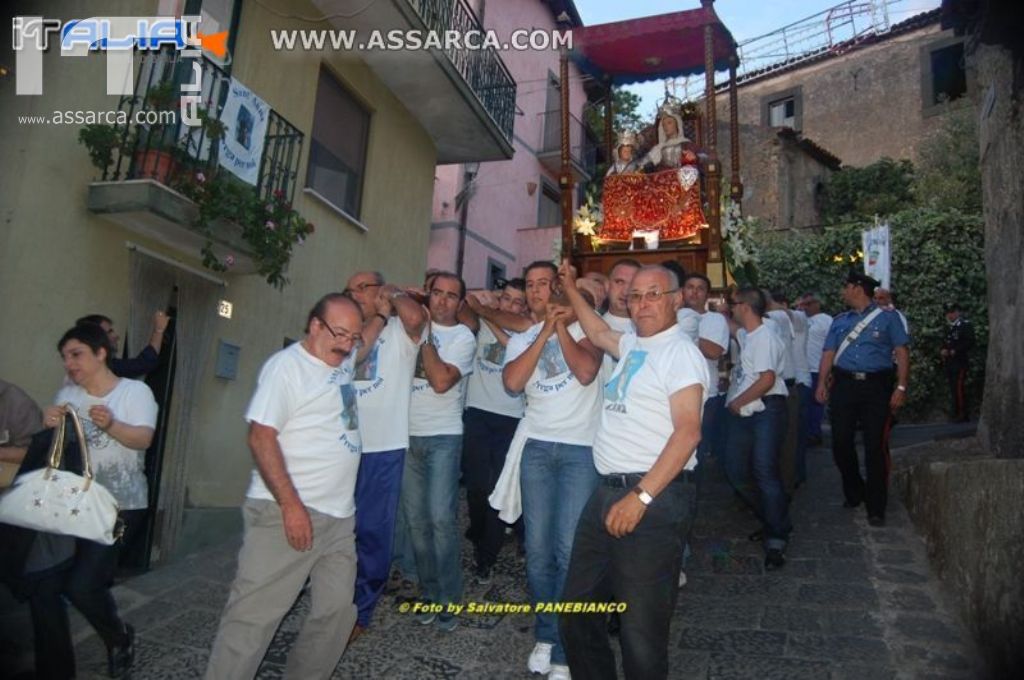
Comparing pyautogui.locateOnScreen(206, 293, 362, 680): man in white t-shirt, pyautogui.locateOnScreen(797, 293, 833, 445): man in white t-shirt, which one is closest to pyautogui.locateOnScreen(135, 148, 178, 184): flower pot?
pyautogui.locateOnScreen(206, 293, 362, 680): man in white t-shirt

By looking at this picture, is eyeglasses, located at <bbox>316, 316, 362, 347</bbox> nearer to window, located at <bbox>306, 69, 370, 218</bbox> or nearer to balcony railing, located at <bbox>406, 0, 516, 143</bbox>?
window, located at <bbox>306, 69, 370, 218</bbox>

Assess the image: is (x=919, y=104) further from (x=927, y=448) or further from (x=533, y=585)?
(x=533, y=585)

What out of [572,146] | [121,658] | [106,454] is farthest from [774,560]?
[572,146]

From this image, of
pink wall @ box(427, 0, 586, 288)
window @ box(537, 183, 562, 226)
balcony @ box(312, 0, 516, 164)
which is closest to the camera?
balcony @ box(312, 0, 516, 164)

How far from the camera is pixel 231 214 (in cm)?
603

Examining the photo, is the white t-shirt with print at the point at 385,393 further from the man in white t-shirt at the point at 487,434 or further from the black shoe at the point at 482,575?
the black shoe at the point at 482,575

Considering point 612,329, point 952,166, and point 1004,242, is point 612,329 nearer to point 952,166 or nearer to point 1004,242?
point 1004,242

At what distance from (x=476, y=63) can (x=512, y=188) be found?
19.9 feet

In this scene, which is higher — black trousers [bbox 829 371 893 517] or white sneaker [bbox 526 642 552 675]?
black trousers [bbox 829 371 893 517]

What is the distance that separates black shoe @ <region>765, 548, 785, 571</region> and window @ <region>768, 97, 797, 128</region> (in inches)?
892

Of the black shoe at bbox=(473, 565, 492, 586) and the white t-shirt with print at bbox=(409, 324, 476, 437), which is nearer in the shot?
the white t-shirt with print at bbox=(409, 324, 476, 437)

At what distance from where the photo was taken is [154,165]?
223 inches

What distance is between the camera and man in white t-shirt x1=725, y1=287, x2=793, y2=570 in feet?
16.8

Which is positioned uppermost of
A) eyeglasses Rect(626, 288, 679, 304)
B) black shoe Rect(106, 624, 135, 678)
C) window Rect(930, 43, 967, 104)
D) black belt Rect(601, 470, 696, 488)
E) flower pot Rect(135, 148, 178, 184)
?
window Rect(930, 43, 967, 104)
